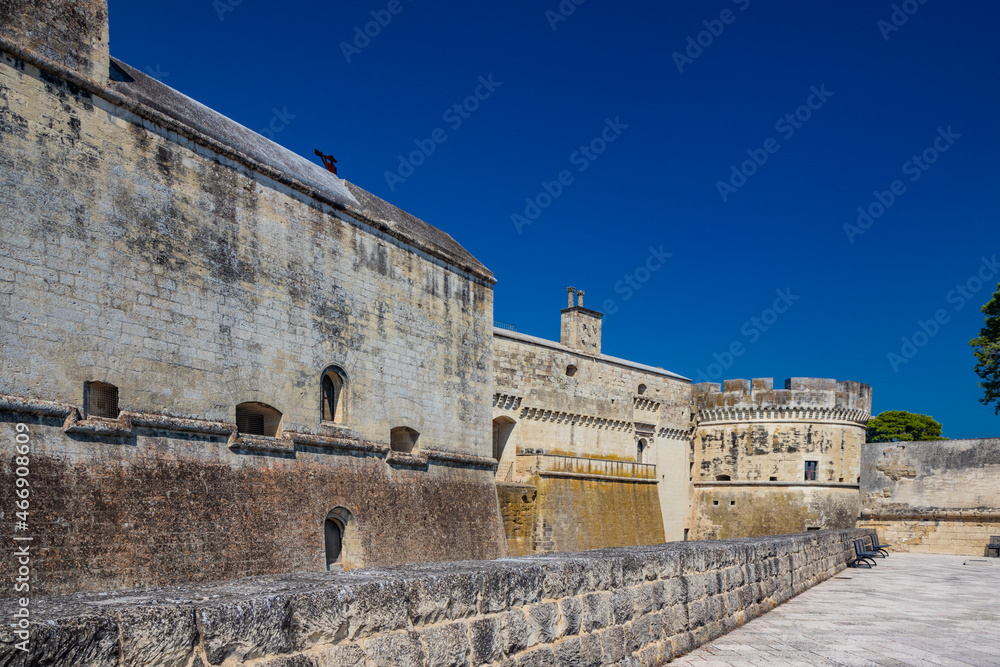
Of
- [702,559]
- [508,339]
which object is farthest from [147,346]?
[508,339]

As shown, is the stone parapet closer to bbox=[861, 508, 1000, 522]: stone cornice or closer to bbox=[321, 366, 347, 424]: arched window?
bbox=[861, 508, 1000, 522]: stone cornice

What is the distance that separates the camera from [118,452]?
961 centimetres

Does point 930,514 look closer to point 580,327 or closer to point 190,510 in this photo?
point 580,327

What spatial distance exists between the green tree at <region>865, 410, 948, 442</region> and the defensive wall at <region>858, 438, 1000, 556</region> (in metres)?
19.6

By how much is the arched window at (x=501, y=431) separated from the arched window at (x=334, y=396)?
1079cm

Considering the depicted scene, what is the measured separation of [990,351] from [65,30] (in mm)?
29604

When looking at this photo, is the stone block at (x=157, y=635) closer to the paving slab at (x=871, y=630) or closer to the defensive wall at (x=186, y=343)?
the paving slab at (x=871, y=630)

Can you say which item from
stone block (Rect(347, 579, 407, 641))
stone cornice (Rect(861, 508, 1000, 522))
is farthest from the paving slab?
stone cornice (Rect(861, 508, 1000, 522))

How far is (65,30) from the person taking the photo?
10031mm

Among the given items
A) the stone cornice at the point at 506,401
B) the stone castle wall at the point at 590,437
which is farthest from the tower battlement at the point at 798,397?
the stone cornice at the point at 506,401

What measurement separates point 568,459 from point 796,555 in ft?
49.4

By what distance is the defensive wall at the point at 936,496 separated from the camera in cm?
2438

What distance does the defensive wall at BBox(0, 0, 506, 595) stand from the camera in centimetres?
905

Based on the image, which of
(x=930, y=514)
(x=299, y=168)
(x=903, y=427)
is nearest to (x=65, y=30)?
(x=299, y=168)
